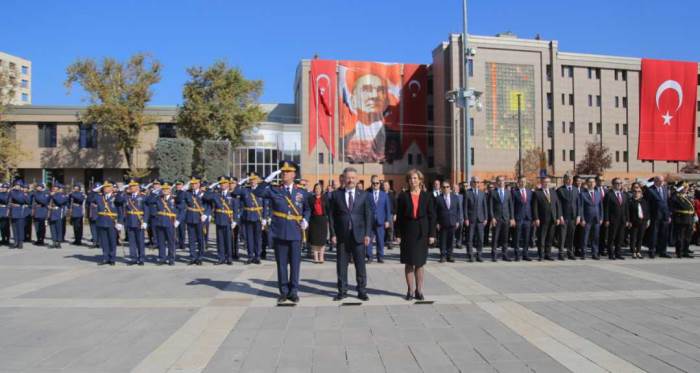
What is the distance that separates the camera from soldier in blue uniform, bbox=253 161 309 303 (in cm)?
714

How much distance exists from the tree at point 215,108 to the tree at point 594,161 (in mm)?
32611

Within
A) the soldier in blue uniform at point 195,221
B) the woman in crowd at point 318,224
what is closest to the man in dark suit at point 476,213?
the woman in crowd at point 318,224

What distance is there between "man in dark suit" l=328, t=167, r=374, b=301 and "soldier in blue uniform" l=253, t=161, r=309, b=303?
540mm

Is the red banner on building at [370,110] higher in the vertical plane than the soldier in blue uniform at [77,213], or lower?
higher

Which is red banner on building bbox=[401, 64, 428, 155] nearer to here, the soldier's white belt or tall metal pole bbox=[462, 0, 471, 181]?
tall metal pole bbox=[462, 0, 471, 181]

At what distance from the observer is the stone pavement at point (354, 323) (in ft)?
15.1

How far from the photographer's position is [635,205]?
40.3 ft

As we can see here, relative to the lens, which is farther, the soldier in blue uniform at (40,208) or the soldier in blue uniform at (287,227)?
the soldier in blue uniform at (40,208)

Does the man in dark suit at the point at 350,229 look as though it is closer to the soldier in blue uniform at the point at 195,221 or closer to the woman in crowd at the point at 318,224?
the woman in crowd at the point at 318,224

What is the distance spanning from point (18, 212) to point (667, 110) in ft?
199

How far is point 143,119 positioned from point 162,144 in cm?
262

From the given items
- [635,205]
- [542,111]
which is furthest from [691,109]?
[635,205]

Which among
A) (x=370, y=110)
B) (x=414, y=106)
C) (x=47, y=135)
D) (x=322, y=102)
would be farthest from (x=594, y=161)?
(x=47, y=135)

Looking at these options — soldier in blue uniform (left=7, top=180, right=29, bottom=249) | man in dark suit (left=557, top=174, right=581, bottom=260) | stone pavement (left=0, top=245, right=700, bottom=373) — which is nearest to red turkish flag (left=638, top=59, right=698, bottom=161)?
man in dark suit (left=557, top=174, right=581, bottom=260)
